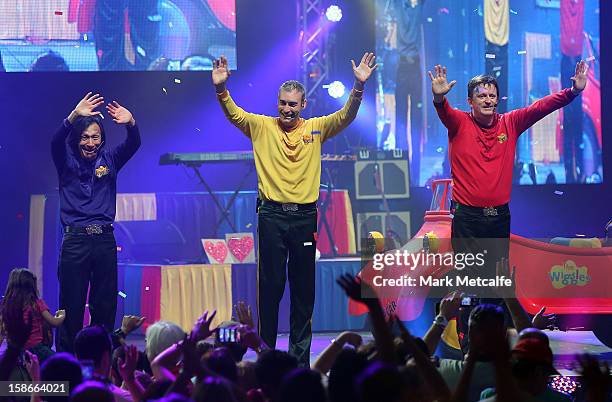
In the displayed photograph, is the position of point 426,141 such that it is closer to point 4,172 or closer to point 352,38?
point 352,38

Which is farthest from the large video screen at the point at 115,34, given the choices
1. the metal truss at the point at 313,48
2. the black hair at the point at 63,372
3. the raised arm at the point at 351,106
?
the black hair at the point at 63,372

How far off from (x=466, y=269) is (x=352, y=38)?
7.64 metres

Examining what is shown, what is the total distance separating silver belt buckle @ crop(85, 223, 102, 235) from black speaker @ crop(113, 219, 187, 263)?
5853 millimetres

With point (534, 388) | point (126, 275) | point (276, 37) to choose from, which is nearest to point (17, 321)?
point (534, 388)

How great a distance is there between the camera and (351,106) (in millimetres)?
6047

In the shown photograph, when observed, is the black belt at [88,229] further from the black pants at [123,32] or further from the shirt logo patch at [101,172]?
the black pants at [123,32]

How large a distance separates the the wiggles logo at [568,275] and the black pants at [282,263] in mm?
2689

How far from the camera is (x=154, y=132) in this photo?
13.4 meters

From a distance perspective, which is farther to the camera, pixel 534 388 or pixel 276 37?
pixel 276 37

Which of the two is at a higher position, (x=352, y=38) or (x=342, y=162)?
(x=352, y=38)

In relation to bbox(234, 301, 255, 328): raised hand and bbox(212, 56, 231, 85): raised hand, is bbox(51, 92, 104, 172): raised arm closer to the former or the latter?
bbox(212, 56, 231, 85): raised hand

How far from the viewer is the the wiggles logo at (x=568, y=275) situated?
Answer: 7711mm

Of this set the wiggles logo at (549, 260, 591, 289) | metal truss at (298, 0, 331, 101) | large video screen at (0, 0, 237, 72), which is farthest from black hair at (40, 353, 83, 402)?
large video screen at (0, 0, 237, 72)

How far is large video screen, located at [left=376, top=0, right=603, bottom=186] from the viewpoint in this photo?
509 inches
